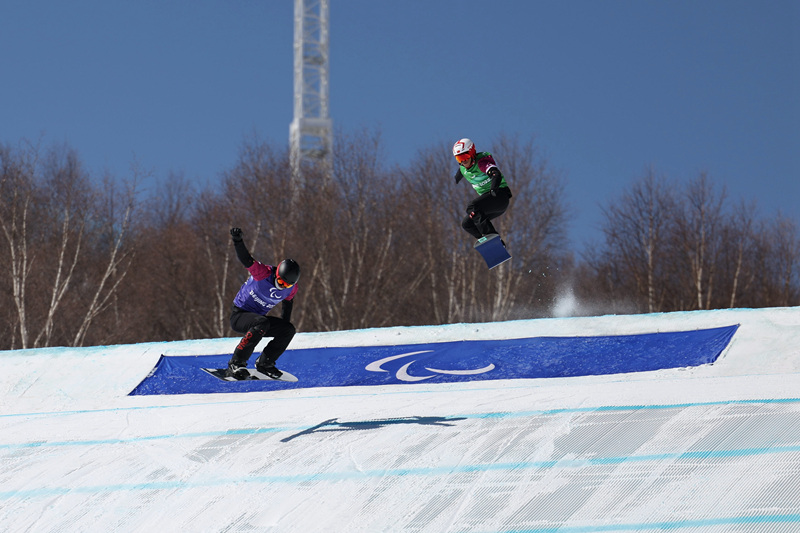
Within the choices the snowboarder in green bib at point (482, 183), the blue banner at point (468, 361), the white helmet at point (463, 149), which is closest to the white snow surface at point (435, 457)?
the blue banner at point (468, 361)

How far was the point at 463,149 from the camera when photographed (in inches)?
322

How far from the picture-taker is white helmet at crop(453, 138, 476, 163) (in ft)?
26.9

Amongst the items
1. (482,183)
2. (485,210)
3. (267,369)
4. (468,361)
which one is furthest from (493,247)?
(267,369)

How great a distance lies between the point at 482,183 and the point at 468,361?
3.09 metres

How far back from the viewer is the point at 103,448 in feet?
25.0

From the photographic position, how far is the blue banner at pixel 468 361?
10195 millimetres

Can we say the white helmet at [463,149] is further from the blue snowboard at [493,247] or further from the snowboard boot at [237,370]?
the snowboard boot at [237,370]

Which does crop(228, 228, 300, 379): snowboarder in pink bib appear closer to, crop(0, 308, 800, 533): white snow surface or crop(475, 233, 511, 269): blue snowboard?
crop(0, 308, 800, 533): white snow surface

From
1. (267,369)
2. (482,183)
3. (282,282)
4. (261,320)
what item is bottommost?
(267,369)

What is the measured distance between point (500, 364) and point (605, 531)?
5.62 metres

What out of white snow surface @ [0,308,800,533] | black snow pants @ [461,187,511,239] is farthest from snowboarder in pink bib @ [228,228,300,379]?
black snow pants @ [461,187,511,239]

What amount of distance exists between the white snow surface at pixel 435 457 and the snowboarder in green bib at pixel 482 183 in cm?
203

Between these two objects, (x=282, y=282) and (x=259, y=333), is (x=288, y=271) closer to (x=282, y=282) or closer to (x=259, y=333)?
(x=282, y=282)

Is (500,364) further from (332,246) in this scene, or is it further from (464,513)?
(332,246)
